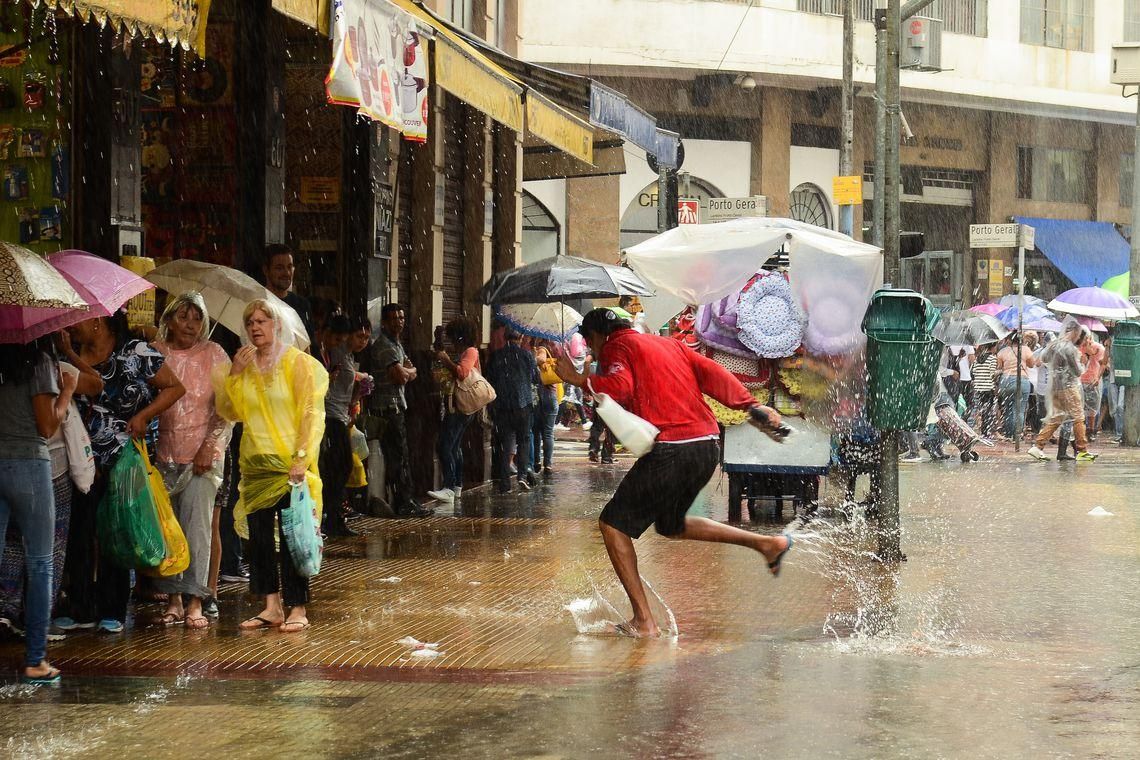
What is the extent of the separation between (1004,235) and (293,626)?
18.0 metres

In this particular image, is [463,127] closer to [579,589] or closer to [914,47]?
[914,47]

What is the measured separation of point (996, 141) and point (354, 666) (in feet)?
101

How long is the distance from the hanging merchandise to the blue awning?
79.3 feet

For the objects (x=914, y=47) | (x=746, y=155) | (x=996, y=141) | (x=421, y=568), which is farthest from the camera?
(x=996, y=141)

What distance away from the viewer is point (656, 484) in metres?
8.08

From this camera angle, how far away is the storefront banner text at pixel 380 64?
364 inches

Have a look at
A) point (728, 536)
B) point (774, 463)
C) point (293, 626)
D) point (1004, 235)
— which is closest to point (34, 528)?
point (293, 626)

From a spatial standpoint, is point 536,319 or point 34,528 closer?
point 34,528

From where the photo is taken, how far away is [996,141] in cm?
3566

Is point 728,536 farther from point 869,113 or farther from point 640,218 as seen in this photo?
point 869,113

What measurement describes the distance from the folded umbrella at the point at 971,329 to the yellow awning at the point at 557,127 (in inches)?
435

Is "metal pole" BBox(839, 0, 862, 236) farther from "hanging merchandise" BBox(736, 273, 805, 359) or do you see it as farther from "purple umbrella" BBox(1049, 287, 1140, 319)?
"hanging merchandise" BBox(736, 273, 805, 359)

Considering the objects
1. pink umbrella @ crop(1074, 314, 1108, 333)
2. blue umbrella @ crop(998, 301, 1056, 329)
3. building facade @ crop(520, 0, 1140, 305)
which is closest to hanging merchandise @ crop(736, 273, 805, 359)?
blue umbrella @ crop(998, 301, 1056, 329)

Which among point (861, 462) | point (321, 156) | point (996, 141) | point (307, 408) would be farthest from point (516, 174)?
point (996, 141)
